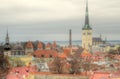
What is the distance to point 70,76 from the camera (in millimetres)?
37812

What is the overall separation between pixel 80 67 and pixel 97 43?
369ft

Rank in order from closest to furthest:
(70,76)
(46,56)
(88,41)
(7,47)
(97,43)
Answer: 1. (70,76)
2. (7,47)
3. (46,56)
4. (88,41)
5. (97,43)

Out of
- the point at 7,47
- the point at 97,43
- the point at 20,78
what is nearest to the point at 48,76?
the point at 20,78

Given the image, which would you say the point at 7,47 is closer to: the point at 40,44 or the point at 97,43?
A: the point at 40,44

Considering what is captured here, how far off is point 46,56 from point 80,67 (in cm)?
2537

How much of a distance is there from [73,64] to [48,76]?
50.9ft

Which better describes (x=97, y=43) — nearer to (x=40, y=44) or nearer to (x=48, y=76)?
(x=40, y=44)

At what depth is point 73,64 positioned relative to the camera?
53750 mm

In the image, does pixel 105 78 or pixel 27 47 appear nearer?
pixel 105 78

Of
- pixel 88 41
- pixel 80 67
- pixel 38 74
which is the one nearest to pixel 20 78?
pixel 38 74

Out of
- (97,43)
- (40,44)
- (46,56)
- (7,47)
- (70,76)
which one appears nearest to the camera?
(70,76)

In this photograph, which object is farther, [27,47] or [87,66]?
[27,47]

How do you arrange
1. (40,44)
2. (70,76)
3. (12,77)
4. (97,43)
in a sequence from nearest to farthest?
(12,77) → (70,76) → (40,44) → (97,43)

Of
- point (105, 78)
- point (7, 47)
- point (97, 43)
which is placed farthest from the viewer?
point (97, 43)
